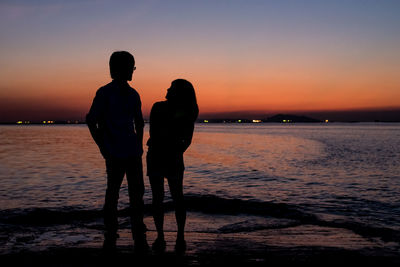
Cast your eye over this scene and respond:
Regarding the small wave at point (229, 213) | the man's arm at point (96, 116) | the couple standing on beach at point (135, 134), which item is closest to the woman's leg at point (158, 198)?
the couple standing on beach at point (135, 134)

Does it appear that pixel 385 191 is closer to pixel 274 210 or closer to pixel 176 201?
pixel 274 210

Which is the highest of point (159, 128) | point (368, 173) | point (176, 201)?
point (159, 128)

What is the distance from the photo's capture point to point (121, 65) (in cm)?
412

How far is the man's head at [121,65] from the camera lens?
4082 mm

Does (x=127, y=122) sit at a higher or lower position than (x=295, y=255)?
higher

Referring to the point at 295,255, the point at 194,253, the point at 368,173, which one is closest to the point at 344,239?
the point at 295,255

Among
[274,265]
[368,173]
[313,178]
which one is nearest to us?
[274,265]

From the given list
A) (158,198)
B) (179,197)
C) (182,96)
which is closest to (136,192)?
(158,198)

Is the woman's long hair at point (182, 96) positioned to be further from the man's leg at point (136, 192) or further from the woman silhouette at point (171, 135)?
the man's leg at point (136, 192)

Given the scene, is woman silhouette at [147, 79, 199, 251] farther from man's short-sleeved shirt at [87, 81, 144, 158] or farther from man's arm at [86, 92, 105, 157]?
man's arm at [86, 92, 105, 157]

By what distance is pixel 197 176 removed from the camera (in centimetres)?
1398

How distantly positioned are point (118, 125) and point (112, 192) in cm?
85

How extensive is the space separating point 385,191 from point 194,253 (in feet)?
29.1

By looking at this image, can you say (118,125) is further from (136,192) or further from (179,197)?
(179,197)
